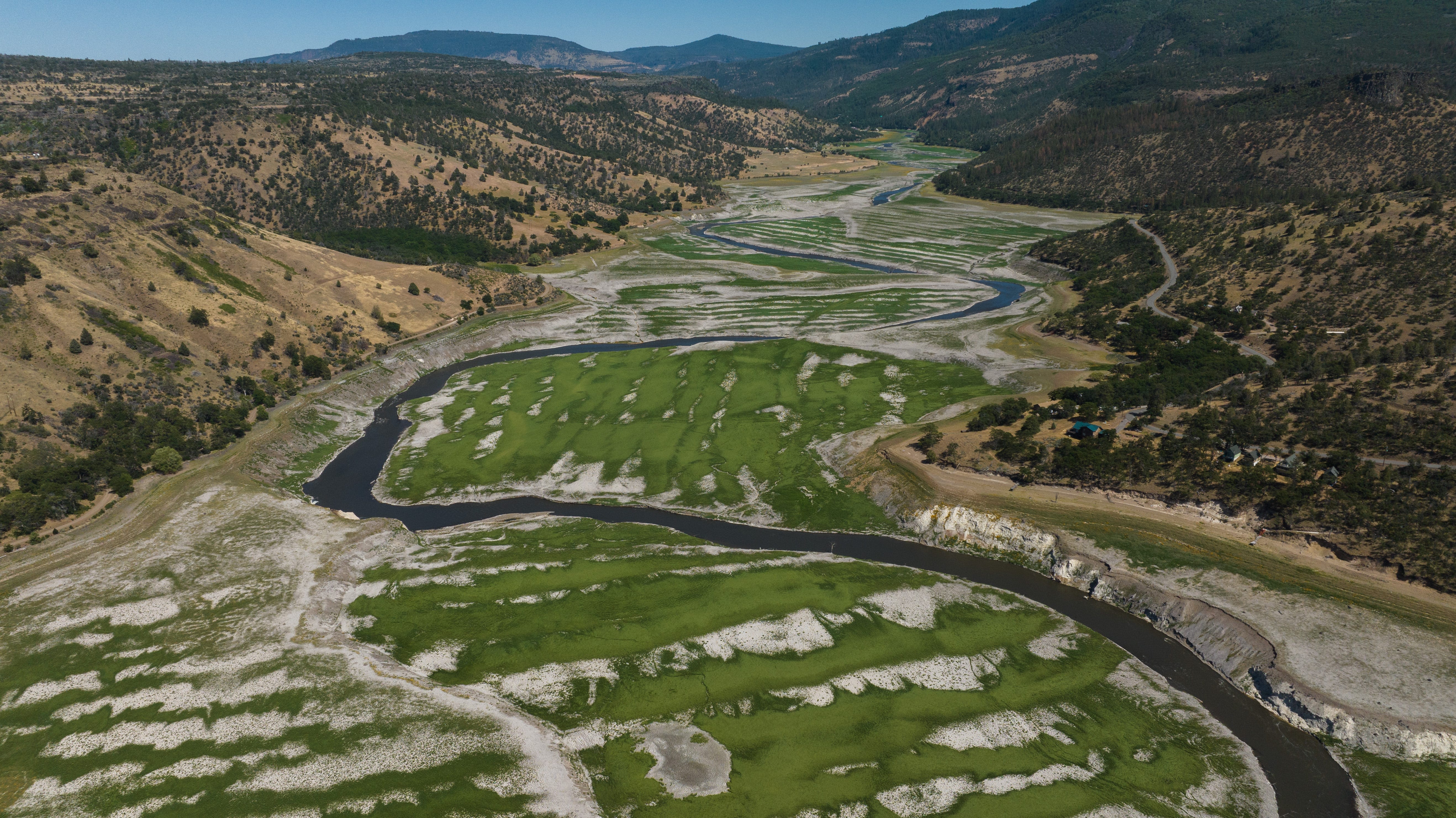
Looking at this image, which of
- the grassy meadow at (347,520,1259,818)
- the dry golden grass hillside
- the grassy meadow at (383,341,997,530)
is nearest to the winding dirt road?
the grassy meadow at (383,341,997,530)

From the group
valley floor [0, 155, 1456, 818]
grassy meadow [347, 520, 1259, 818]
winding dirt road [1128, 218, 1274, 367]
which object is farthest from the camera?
winding dirt road [1128, 218, 1274, 367]

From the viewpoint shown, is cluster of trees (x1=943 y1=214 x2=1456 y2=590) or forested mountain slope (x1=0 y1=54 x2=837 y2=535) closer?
cluster of trees (x1=943 y1=214 x2=1456 y2=590)

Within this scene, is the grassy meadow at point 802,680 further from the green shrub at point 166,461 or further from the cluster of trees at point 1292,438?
the green shrub at point 166,461

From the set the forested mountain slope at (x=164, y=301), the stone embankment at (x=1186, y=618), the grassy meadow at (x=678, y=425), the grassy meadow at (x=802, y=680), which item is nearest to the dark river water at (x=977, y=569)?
the stone embankment at (x=1186, y=618)

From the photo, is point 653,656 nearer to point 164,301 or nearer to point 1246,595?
point 1246,595


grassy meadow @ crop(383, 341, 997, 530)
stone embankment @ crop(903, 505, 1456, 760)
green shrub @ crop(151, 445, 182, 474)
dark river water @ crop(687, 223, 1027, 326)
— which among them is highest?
dark river water @ crop(687, 223, 1027, 326)

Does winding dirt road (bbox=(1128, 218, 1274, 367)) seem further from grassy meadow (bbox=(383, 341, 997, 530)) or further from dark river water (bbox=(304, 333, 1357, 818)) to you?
dark river water (bbox=(304, 333, 1357, 818))
